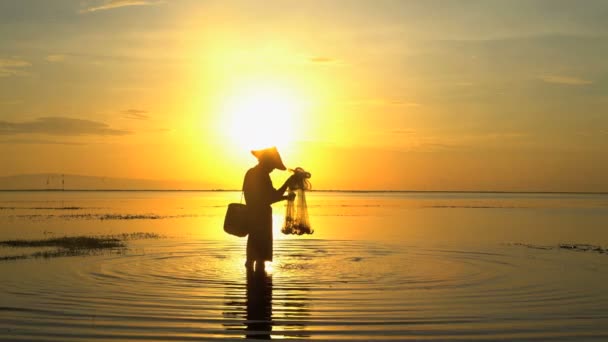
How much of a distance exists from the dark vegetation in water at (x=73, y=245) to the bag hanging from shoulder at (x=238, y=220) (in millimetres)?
6516

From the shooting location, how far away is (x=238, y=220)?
12914mm

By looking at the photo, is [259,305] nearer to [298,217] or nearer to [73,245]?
[298,217]

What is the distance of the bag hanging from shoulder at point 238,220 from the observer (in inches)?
508

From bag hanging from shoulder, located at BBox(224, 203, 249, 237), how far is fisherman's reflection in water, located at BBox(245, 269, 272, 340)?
90 centimetres

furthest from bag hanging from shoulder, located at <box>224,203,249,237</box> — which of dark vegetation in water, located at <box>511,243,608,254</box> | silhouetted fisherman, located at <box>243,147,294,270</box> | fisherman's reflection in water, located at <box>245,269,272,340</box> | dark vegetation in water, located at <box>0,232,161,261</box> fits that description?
dark vegetation in water, located at <box>511,243,608,254</box>

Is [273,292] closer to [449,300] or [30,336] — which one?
[449,300]

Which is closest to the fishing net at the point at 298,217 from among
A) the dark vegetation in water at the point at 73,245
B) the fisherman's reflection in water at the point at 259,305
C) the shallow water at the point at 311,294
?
the shallow water at the point at 311,294

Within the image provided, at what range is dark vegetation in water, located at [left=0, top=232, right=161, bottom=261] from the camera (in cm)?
1767

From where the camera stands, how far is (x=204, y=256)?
17766mm

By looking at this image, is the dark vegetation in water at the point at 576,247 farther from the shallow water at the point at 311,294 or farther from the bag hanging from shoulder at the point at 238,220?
the bag hanging from shoulder at the point at 238,220

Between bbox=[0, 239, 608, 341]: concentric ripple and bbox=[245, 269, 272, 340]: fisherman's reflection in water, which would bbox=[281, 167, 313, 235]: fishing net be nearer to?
bbox=[0, 239, 608, 341]: concentric ripple

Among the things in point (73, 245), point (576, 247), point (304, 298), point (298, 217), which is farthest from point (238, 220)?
point (576, 247)

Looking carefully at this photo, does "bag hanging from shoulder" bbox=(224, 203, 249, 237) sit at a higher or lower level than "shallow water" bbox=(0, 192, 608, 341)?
higher

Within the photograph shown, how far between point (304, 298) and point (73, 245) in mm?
11802
